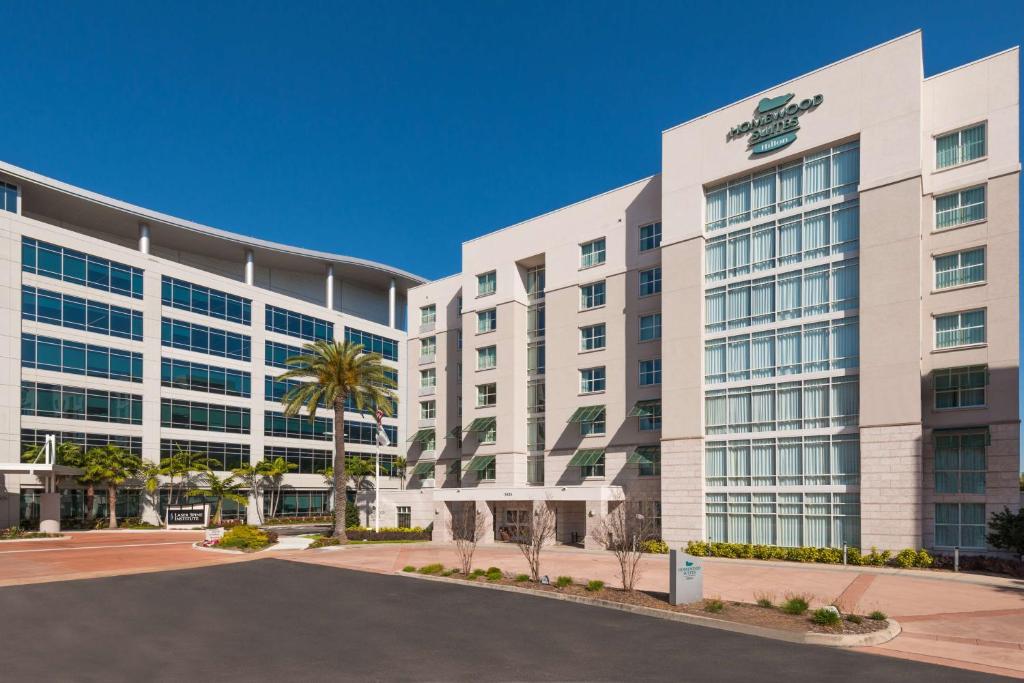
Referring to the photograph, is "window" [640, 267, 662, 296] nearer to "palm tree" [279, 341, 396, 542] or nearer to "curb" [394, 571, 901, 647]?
"palm tree" [279, 341, 396, 542]

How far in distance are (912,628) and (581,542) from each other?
28.1 meters

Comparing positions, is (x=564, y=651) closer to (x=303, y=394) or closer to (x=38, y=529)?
(x=303, y=394)

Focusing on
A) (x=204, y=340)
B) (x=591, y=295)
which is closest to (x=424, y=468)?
(x=591, y=295)

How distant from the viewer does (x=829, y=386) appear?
122 ft

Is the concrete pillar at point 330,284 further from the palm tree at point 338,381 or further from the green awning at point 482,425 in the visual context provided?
the green awning at point 482,425

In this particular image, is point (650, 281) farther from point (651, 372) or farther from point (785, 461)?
point (785, 461)

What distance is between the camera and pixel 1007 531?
31469 millimetres

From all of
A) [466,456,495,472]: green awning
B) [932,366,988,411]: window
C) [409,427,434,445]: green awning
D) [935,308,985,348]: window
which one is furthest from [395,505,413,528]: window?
[935,308,985,348]: window

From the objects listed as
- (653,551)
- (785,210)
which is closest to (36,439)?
(653,551)

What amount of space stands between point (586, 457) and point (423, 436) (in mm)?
16957

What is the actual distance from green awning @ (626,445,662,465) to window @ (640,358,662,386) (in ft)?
12.1

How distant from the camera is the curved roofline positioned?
2400 inches

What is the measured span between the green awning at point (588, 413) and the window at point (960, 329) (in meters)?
18.9

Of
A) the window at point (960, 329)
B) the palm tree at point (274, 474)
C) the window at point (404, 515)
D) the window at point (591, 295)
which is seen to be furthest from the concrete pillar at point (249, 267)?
the window at point (960, 329)
